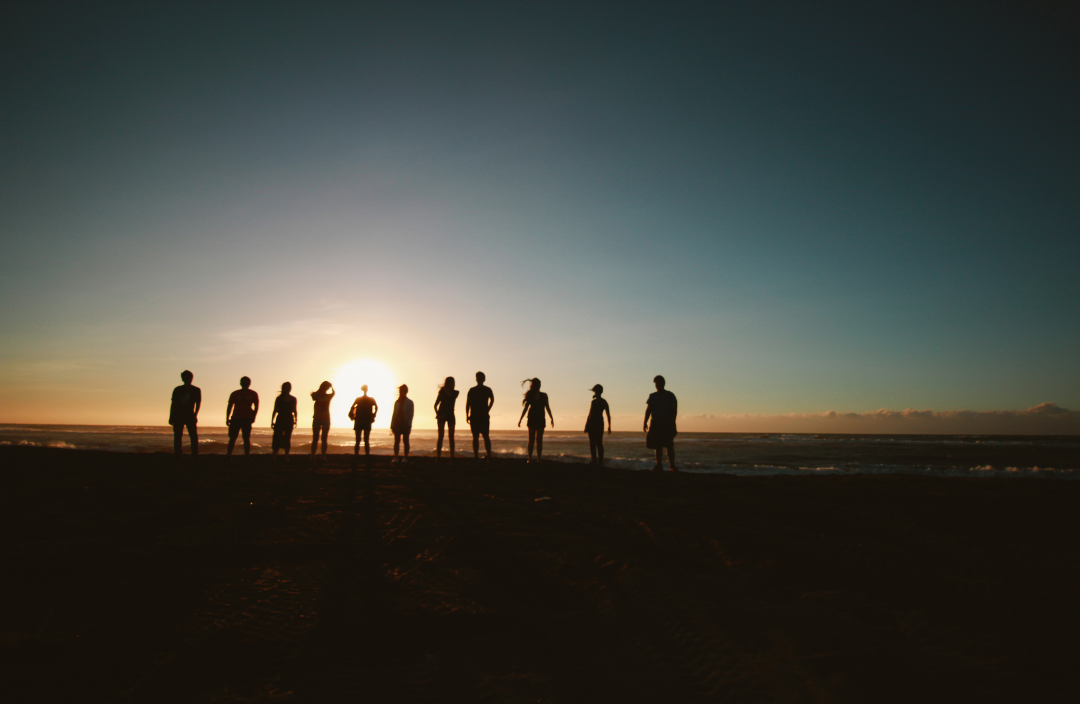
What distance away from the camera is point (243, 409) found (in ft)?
39.1

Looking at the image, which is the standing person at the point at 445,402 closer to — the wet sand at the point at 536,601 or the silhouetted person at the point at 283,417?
the silhouetted person at the point at 283,417

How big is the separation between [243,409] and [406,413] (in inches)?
146

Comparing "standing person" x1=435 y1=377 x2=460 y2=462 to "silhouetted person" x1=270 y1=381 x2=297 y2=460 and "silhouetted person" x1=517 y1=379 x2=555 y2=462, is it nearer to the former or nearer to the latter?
"silhouetted person" x1=517 y1=379 x2=555 y2=462

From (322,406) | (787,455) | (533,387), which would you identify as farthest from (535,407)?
(787,455)

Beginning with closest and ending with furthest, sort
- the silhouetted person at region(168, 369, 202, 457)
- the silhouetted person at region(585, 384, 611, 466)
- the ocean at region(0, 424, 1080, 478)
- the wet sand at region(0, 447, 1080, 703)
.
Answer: the wet sand at region(0, 447, 1080, 703)
the silhouetted person at region(168, 369, 202, 457)
the silhouetted person at region(585, 384, 611, 466)
the ocean at region(0, 424, 1080, 478)

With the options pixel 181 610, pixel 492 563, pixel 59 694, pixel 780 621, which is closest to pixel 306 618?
pixel 181 610

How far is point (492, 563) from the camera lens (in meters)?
4.23

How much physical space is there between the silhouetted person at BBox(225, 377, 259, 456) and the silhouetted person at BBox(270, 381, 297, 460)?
61cm

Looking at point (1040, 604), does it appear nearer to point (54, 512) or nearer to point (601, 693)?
point (601, 693)

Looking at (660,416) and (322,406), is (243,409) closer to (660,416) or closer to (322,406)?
(322,406)

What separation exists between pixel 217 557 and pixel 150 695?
2271 mm

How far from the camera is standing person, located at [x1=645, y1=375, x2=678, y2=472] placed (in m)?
11.2

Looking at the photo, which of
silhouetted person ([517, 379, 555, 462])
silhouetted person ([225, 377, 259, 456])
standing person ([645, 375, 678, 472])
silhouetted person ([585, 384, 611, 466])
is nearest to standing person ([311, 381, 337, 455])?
silhouetted person ([225, 377, 259, 456])

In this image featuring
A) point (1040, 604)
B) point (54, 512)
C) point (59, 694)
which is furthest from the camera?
point (54, 512)
